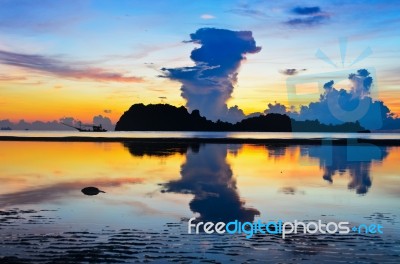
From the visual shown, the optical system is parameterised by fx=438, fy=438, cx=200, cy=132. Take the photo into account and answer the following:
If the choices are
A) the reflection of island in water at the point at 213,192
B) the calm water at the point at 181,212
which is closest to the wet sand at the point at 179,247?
the calm water at the point at 181,212

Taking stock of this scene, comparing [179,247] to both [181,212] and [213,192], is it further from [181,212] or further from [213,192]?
[213,192]

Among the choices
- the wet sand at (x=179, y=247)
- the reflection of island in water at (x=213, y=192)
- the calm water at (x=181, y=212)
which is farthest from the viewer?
the reflection of island in water at (x=213, y=192)

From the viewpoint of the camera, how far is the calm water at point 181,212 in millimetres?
16078

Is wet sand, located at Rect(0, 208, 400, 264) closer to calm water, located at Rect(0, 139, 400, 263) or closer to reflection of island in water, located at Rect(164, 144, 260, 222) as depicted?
calm water, located at Rect(0, 139, 400, 263)

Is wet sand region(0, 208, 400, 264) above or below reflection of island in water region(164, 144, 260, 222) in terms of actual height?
above

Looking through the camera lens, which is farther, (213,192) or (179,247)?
(213,192)

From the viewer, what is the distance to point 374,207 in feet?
89.0

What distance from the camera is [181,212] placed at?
2455 cm

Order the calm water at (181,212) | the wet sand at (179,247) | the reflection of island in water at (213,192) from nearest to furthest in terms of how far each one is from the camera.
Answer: the wet sand at (179,247) → the calm water at (181,212) → the reflection of island in water at (213,192)

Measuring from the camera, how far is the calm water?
1608 cm

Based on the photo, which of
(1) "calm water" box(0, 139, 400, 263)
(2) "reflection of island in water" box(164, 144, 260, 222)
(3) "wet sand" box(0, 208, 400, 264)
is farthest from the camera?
(2) "reflection of island in water" box(164, 144, 260, 222)

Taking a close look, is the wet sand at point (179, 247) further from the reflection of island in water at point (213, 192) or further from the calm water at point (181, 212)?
the reflection of island in water at point (213, 192)

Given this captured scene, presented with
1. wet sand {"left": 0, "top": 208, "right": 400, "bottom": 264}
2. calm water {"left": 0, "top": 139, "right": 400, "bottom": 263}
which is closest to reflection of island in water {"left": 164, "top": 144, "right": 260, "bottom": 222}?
calm water {"left": 0, "top": 139, "right": 400, "bottom": 263}

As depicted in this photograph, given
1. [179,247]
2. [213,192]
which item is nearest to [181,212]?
[179,247]
